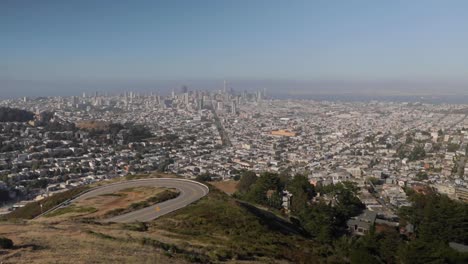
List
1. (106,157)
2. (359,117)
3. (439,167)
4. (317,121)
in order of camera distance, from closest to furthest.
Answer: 1. (439,167)
2. (106,157)
3. (317,121)
4. (359,117)

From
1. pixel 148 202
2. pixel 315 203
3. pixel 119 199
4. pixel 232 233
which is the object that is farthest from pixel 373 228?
pixel 119 199

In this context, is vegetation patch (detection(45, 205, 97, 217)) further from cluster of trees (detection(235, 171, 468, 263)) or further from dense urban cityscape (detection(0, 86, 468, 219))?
dense urban cityscape (detection(0, 86, 468, 219))

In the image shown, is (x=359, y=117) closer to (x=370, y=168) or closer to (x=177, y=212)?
(x=370, y=168)

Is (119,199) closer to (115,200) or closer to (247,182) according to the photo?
(115,200)

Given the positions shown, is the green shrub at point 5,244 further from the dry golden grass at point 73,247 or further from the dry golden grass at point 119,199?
the dry golden grass at point 119,199

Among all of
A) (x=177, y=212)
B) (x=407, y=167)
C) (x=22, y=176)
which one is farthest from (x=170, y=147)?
(x=177, y=212)

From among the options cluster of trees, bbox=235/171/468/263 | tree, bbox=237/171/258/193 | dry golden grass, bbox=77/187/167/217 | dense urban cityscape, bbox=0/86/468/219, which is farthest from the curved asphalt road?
dense urban cityscape, bbox=0/86/468/219
